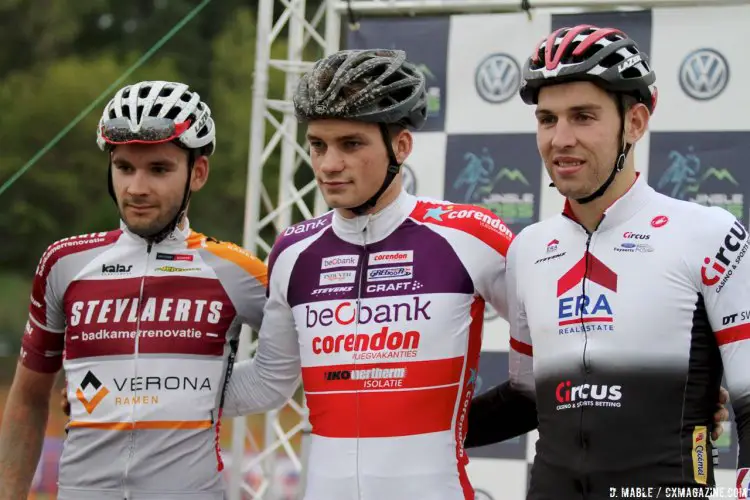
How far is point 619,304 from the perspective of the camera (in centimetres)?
330

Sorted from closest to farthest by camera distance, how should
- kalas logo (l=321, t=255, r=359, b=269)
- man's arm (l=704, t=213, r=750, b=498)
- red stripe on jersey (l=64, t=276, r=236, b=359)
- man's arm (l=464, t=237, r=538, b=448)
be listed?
man's arm (l=704, t=213, r=750, b=498) → man's arm (l=464, t=237, r=538, b=448) → kalas logo (l=321, t=255, r=359, b=269) → red stripe on jersey (l=64, t=276, r=236, b=359)

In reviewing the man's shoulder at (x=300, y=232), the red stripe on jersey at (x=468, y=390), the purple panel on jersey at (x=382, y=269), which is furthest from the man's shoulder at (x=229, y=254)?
the red stripe on jersey at (x=468, y=390)

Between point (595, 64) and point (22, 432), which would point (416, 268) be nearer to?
point (595, 64)

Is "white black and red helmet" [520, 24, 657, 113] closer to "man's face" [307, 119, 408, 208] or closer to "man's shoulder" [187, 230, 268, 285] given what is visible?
"man's face" [307, 119, 408, 208]

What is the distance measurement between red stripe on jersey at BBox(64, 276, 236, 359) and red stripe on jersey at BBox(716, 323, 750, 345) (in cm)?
173

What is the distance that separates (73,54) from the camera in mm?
29188

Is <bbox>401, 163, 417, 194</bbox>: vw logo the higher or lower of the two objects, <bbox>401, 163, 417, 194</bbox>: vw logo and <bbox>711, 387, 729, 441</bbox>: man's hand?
the higher

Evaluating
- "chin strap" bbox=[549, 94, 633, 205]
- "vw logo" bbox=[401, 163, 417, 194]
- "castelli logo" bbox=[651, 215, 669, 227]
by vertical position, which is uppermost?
"vw logo" bbox=[401, 163, 417, 194]

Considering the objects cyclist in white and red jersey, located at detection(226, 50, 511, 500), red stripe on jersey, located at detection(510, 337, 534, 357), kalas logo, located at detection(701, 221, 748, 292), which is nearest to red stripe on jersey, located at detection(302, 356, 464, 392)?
cyclist in white and red jersey, located at detection(226, 50, 511, 500)

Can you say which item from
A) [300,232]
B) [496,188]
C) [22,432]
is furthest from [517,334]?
[496,188]

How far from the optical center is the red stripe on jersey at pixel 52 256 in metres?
4.27

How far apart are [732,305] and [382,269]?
113 centimetres

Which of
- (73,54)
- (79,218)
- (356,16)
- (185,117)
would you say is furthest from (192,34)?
(185,117)

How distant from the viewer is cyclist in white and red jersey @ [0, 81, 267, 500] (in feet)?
13.1
